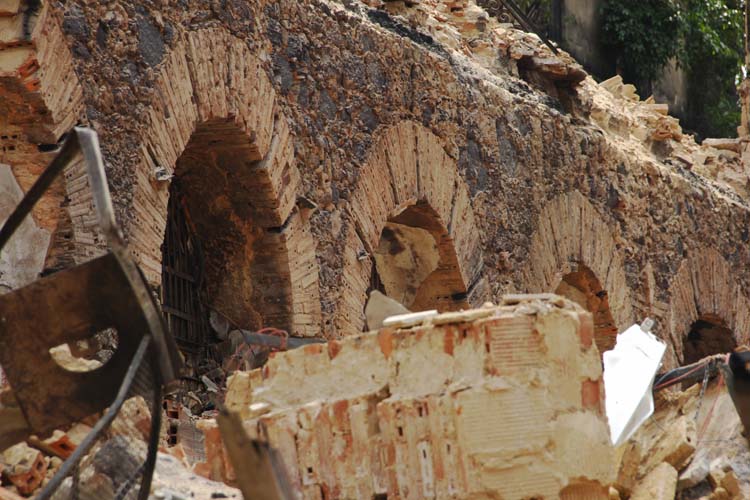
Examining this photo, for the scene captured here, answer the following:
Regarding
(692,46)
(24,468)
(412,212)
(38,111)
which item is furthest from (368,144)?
(692,46)

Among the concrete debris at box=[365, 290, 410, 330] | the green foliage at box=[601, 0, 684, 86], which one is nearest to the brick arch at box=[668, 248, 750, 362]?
the green foliage at box=[601, 0, 684, 86]

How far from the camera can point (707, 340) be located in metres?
15.7

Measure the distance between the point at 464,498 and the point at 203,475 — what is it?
2.97ft

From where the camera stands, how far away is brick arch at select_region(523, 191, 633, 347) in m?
11.6

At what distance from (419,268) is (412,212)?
0.53 metres

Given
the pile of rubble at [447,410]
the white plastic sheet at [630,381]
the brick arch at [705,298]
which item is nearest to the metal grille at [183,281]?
the white plastic sheet at [630,381]

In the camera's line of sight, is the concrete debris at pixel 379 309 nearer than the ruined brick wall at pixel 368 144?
No

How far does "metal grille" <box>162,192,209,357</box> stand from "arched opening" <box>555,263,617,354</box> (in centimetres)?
478

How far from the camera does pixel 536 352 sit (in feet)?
15.6

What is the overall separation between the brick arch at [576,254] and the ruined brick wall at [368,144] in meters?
0.02

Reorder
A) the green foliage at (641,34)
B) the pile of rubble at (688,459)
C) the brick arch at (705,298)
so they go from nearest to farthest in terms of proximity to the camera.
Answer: the pile of rubble at (688,459)
the brick arch at (705,298)
the green foliage at (641,34)

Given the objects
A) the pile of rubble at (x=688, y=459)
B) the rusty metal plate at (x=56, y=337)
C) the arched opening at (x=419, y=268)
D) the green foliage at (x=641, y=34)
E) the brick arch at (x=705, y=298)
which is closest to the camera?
the rusty metal plate at (x=56, y=337)

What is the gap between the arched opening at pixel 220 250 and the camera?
26.7 feet

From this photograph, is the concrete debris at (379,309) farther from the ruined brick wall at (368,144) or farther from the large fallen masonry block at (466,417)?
the large fallen masonry block at (466,417)
